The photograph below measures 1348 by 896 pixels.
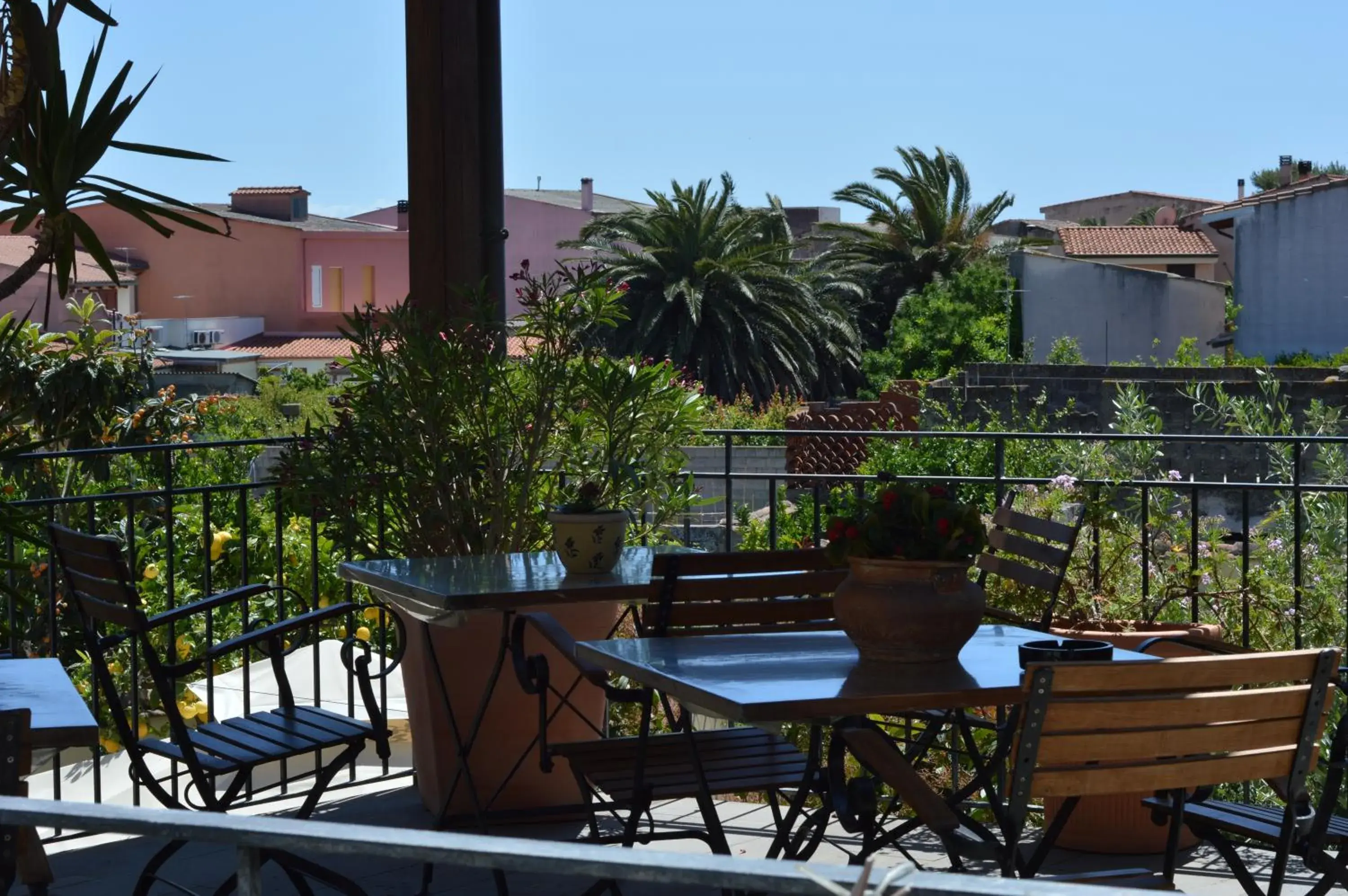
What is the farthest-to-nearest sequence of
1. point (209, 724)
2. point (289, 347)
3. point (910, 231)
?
point (289, 347) → point (910, 231) → point (209, 724)

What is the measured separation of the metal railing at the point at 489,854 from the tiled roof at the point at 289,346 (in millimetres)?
43066

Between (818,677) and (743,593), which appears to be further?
(743,593)

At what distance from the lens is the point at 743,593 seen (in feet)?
11.7

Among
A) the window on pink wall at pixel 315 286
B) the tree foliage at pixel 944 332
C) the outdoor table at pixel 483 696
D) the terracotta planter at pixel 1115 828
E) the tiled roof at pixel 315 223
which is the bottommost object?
the terracotta planter at pixel 1115 828

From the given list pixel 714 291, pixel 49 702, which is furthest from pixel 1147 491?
pixel 714 291

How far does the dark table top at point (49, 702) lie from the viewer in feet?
7.45

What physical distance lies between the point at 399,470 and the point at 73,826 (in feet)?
10.5

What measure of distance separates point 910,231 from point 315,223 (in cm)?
2226

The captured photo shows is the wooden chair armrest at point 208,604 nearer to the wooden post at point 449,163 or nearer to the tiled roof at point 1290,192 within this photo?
the wooden post at point 449,163

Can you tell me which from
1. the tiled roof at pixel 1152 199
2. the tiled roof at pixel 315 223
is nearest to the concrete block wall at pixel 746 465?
the tiled roof at pixel 315 223

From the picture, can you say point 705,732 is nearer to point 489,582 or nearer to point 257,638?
point 489,582

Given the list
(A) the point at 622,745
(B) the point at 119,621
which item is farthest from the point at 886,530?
(B) the point at 119,621

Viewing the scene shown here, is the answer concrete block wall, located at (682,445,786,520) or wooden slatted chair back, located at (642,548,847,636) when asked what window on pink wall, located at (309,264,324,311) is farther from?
wooden slatted chair back, located at (642,548,847,636)

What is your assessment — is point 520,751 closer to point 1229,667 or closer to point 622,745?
point 622,745
